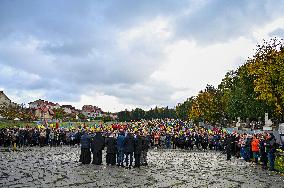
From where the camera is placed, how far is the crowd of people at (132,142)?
2034 centimetres

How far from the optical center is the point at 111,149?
68.3 feet

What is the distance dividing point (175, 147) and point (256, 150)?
1660 centimetres

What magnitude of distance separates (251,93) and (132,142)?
47.6m

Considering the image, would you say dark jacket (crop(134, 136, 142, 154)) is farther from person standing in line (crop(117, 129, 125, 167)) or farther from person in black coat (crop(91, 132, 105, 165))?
person in black coat (crop(91, 132, 105, 165))

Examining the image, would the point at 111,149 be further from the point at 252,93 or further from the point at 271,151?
the point at 252,93

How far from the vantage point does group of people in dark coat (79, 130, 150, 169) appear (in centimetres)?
2011

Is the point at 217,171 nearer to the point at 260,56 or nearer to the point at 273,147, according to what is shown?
the point at 273,147

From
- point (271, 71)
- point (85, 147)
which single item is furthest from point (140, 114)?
point (85, 147)

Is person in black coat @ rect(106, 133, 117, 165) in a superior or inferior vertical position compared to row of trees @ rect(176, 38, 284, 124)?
inferior

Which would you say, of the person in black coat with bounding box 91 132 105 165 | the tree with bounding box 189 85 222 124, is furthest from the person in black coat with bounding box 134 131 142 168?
the tree with bounding box 189 85 222 124

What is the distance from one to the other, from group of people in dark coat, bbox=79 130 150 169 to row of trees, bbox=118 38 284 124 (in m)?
30.3

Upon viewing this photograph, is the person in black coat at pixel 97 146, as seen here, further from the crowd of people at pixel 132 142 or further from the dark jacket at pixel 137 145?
the dark jacket at pixel 137 145

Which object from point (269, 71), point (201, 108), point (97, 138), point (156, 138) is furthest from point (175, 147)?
point (201, 108)

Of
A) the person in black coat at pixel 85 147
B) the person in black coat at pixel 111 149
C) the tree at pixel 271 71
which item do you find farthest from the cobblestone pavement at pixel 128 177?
the tree at pixel 271 71
